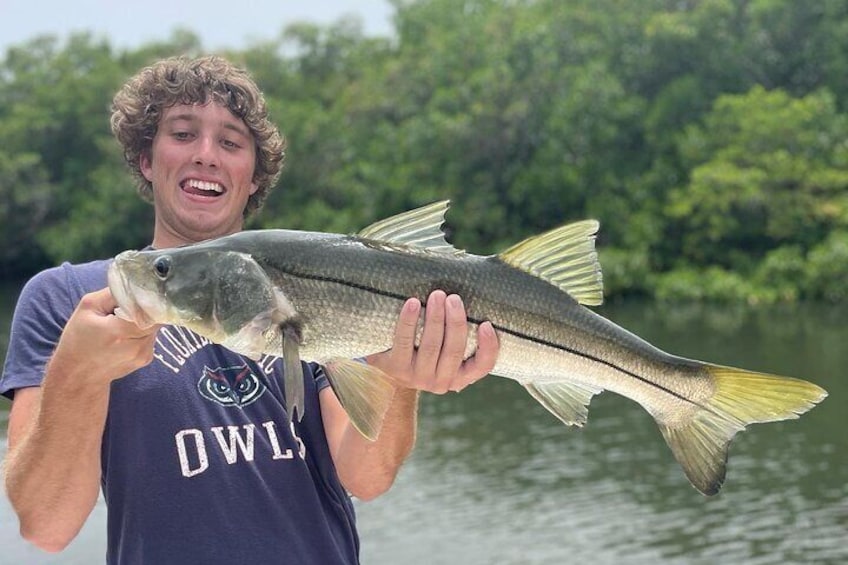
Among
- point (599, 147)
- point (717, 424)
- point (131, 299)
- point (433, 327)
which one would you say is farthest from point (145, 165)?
point (599, 147)

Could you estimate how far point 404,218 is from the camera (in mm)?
3025

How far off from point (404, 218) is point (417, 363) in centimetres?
44

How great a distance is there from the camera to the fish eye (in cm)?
275

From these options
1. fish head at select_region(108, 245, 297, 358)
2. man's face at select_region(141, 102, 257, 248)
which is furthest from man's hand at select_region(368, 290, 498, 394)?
man's face at select_region(141, 102, 257, 248)

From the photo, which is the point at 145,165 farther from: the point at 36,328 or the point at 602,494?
the point at 602,494

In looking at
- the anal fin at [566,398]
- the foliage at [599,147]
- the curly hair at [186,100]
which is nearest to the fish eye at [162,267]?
the curly hair at [186,100]

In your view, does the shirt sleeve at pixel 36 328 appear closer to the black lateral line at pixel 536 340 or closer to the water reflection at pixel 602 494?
the black lateral line at pixel 536 340

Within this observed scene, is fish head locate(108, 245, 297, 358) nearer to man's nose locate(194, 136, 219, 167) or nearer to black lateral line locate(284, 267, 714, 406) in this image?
black lateral line locate(284, 267, 714, 406)

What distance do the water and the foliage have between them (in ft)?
58.1

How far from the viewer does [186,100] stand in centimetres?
352

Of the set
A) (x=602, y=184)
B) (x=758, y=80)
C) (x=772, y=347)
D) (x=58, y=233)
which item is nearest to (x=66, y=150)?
(x=58, y=233)

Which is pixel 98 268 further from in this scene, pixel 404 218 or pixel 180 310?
pixel 404 218

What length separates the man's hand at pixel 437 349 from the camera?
2893 mm

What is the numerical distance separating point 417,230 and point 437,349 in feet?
1.25
